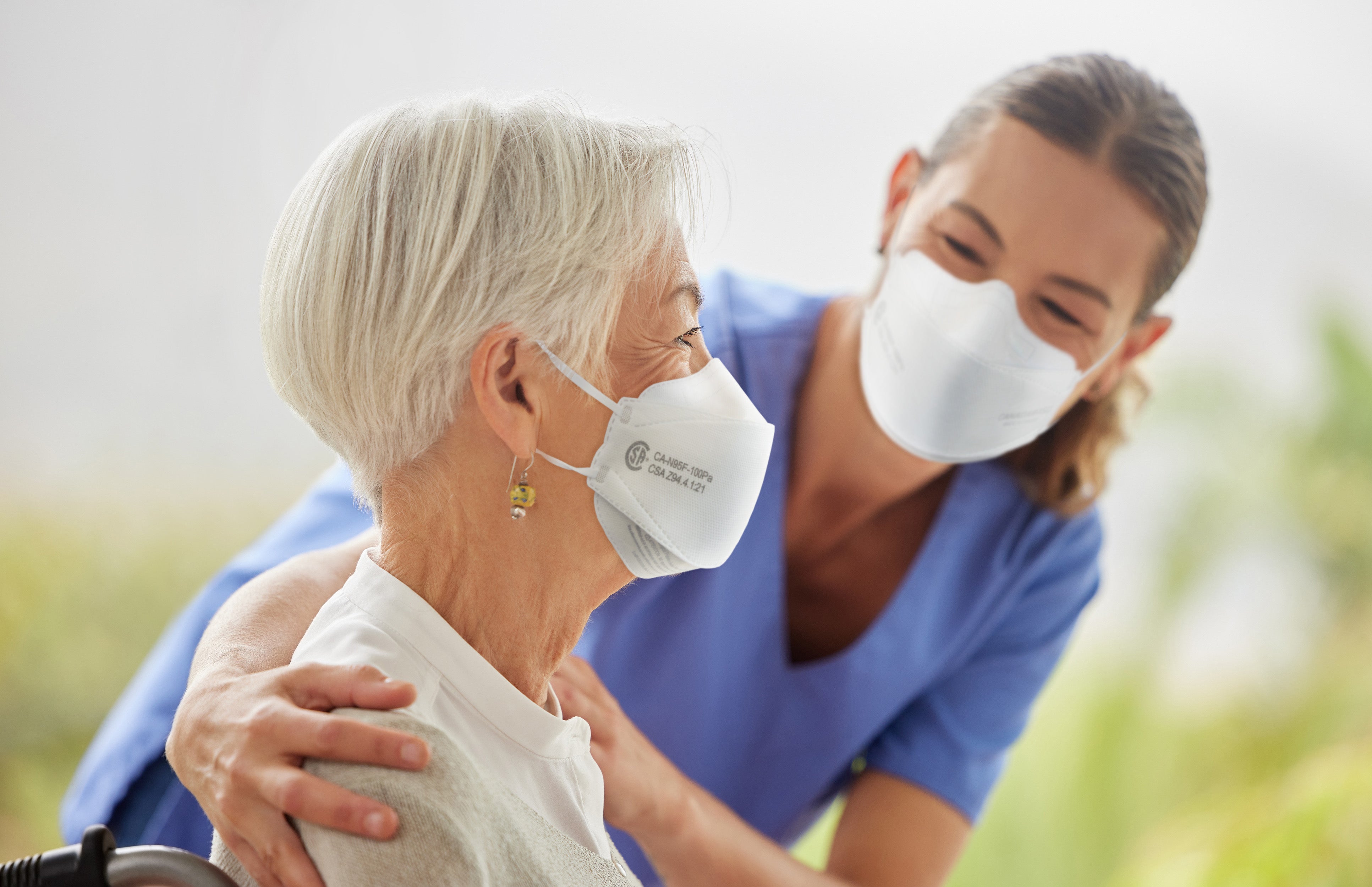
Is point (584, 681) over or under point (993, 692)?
over

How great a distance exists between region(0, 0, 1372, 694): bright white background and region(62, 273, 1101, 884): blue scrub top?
0.71 m

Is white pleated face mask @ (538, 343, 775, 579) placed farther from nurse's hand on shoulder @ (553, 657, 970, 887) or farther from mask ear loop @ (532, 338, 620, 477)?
nurse's hand on shoulder @ (553, 657, 970, 887)

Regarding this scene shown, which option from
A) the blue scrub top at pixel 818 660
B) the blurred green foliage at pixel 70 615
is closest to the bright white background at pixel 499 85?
the blurred green foliage at pixel 70 615

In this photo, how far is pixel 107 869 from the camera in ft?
2.21

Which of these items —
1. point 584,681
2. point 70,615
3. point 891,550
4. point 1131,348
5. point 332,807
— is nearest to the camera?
point 332,807

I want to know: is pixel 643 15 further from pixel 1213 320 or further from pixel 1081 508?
pixel 1213 320

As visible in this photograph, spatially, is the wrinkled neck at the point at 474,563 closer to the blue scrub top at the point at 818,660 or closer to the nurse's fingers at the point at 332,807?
the nurse's fingers at the point at 332,807

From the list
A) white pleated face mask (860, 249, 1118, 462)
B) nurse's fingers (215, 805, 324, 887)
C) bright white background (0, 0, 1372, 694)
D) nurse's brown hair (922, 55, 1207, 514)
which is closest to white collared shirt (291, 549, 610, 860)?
nurse's fingers (215, 805, 324, 887)

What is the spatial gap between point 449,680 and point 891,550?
89cm

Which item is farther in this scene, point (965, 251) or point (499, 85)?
point (499, 85)

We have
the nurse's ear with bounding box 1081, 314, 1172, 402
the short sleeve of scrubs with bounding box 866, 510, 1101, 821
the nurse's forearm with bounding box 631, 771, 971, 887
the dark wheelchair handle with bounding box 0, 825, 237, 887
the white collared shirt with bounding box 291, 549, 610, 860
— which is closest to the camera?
the dark wheelchair handle with bounding box 0, 825, 237, 887

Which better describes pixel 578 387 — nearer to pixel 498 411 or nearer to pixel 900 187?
pixel 498 411

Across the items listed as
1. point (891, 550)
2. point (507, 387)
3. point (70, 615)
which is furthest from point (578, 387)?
point (70, 615)

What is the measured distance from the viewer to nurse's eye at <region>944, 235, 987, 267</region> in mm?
1234
